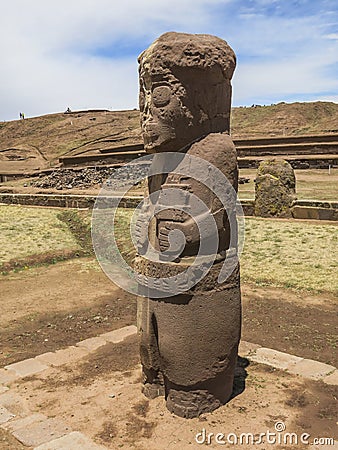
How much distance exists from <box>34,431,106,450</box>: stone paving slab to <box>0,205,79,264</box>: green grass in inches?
271

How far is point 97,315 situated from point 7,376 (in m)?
2.24

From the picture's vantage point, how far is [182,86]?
12.4 feet

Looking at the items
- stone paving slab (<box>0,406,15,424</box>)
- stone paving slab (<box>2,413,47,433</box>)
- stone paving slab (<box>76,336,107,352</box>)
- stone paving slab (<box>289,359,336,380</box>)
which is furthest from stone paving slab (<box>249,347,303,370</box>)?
stone paving slab (<box>0,406,15,424</box>)

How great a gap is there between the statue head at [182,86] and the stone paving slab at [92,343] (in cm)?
268

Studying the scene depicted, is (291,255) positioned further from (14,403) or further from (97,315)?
(14,403)

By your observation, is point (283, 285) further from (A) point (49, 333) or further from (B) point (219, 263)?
(B) point (219, 263)

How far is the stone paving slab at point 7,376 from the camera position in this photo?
16.2 feet

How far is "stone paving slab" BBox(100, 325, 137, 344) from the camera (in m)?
5.91

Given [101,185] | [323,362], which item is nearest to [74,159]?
[101,185]

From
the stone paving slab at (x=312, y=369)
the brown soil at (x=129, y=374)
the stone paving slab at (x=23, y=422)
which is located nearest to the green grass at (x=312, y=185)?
the brown soil at (x=129, y=374)

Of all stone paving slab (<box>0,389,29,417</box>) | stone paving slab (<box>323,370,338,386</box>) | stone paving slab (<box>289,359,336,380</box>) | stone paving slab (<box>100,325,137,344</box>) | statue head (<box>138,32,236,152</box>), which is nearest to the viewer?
statue head (<box>138,32,236,152</box>)

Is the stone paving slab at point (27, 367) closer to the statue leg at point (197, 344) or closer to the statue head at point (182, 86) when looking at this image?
the statue leg at point (197, 344)

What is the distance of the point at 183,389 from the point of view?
402 centimetres

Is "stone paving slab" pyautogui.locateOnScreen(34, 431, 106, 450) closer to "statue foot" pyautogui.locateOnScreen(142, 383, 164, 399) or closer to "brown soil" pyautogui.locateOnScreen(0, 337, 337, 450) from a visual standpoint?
"brown soil" pyautogui.locateOnScreen(0, 337, 337, 450)
